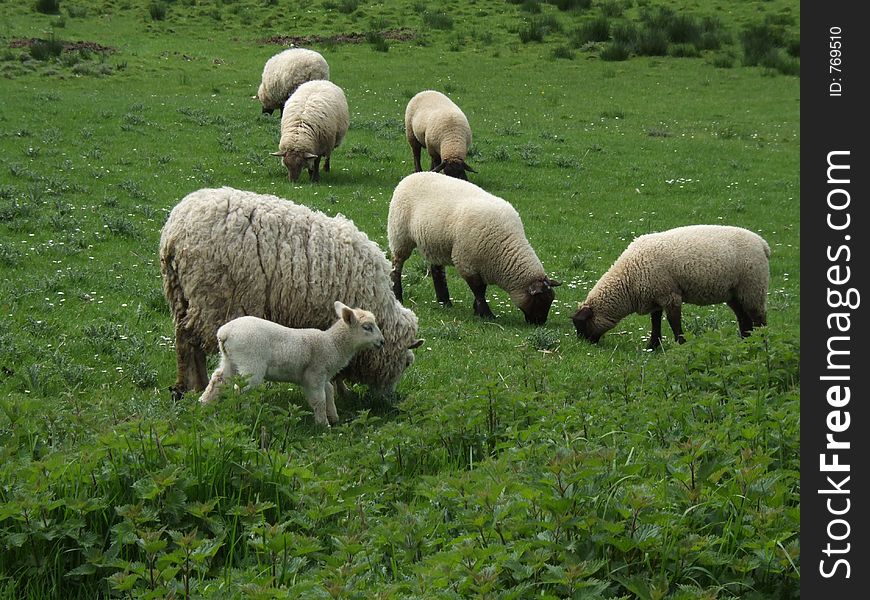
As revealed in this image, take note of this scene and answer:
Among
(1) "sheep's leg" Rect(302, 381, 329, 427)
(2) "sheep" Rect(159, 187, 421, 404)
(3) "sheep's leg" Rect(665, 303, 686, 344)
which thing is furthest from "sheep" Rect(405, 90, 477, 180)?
(1) "sheep's leg" Rect(302, 381, 329, 427)

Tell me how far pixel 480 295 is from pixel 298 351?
5640 millimetres

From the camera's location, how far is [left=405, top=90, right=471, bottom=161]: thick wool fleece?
60.6 feet

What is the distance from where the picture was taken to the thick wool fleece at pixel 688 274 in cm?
1093

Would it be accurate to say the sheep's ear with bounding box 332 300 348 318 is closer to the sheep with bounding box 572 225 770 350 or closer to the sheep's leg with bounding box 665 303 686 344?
the sheep with bounding box 572 225 770 350

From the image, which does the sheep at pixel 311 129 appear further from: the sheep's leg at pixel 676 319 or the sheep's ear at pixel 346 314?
the sheep's ear at pixel 346 314

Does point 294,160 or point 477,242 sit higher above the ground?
point 294,160

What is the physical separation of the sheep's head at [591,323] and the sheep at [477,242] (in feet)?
2.05

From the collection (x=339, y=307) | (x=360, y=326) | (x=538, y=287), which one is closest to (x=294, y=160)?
(x=538, y=287)

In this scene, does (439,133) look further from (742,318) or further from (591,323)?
(742,318)

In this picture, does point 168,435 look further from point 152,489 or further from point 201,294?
point 201,294

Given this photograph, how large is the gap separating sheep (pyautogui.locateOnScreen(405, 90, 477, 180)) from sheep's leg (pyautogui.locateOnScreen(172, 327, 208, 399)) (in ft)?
35.5

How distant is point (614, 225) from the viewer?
17125 mm

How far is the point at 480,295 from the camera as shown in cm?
1233

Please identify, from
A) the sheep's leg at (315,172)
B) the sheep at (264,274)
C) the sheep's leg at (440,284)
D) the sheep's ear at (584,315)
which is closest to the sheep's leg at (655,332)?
the sheep's ear at (584,315)
